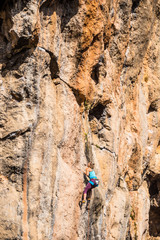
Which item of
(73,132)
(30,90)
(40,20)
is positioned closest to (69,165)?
(73,132)

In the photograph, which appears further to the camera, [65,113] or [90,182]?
[90,182]

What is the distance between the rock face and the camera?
8.27 m

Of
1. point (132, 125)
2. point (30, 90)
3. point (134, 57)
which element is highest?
point (134, 57)

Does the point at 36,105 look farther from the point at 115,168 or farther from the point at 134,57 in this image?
the point at 134,57

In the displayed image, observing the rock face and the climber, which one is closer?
the rock face

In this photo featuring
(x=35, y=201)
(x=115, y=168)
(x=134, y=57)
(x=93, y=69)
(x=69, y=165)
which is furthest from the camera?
(x=134, y=57)

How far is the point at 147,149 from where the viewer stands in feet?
56.8

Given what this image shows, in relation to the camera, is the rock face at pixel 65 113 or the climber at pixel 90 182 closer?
Result: the rock face at pixel 65 113

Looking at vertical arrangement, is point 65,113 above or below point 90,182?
above

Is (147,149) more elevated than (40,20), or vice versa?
(40,20)

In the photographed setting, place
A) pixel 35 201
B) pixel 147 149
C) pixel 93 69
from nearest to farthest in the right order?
1. pixel 35 201
2. pixel 93 69
3. pixel 147 149

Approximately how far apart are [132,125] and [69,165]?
262 inches

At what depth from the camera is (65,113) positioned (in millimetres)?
9734

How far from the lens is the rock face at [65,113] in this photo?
8273mm
